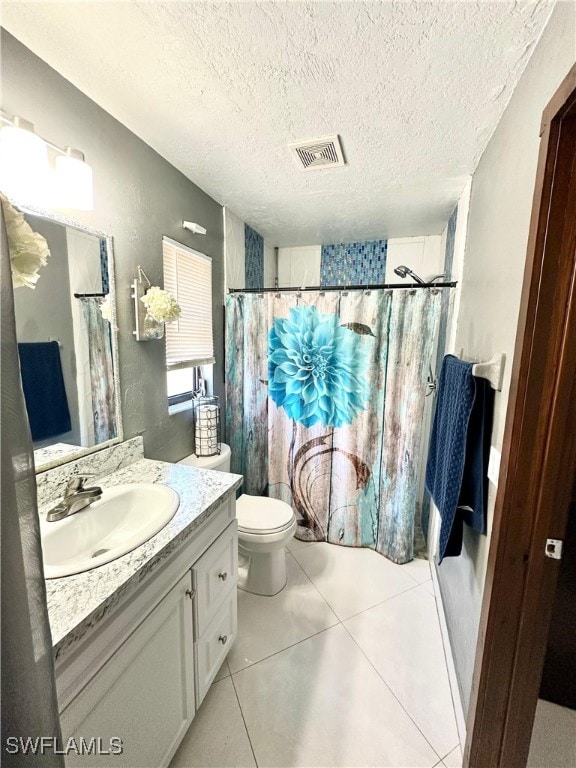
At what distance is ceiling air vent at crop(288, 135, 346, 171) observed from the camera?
139cm

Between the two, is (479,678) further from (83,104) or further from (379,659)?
(83,104)

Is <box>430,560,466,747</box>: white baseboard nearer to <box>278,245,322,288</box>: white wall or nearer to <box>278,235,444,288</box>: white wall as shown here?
<box>278,235,444,288</box>: white wall

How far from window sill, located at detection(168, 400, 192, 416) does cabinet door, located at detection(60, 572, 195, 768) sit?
0.98 metres

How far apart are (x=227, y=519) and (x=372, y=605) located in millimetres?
1084

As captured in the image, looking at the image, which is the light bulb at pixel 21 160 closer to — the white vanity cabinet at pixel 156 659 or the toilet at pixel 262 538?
the white vanity cabinet at pixel 156 659

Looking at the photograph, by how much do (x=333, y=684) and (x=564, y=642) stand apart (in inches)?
38.6

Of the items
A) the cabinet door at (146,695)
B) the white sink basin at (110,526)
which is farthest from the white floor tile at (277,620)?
the white sink basin at (110,526)

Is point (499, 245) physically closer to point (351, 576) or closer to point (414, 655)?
point (414, 655)

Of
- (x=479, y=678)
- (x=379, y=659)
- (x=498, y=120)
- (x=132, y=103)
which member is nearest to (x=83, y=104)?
(x=132, y=103)

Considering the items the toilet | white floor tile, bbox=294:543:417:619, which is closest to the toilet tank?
the toilet

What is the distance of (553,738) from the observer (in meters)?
1.17

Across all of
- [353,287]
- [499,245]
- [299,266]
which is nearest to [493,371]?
[499,245]

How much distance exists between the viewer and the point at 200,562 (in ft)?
3.62

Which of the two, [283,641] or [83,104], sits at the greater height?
[83,104]
